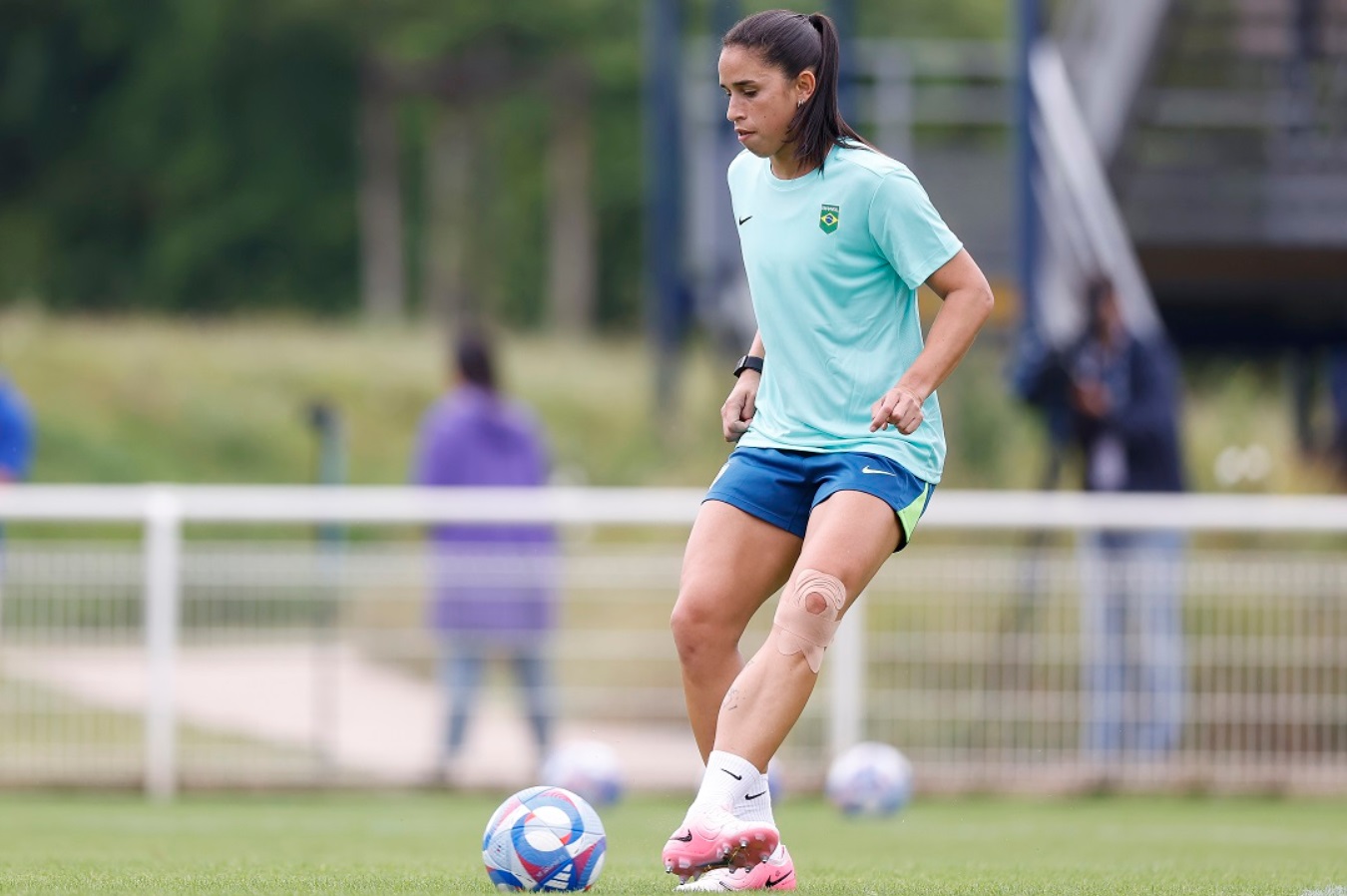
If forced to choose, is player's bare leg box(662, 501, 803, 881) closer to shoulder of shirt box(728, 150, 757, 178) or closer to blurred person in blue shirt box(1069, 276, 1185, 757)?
shoulder of shirt box(728, 150, 757, 178)

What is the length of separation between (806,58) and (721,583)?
120 cm

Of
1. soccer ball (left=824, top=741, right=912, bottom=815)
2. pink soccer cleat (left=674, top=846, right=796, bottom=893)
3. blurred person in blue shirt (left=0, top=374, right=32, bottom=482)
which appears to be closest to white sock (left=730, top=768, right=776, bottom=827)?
pink soccer cleat (left=674, top=846, right=796, bottom=893)

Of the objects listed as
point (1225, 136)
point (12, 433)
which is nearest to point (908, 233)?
point (12, 433)

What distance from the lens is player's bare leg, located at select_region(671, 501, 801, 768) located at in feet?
16.9

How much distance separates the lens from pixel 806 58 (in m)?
5.07

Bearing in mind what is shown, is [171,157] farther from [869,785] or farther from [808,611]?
[808,611]

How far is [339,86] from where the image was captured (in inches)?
1743

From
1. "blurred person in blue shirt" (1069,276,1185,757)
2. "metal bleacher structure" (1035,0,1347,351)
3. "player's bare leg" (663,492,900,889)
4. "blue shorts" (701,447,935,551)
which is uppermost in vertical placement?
"metal bleacher structure" (1035,0,1347,351)

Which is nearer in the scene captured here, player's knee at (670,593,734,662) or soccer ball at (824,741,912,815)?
player's knee at (670,593,734,662)

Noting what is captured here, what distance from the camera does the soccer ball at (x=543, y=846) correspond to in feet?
16.6

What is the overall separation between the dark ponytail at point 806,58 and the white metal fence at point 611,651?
4.83 m

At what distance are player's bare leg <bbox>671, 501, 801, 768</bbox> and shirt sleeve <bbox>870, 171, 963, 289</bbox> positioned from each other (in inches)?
27.0

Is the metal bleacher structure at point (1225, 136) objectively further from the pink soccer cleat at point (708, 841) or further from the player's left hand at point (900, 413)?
the pink soccer cleat at point (708, 841)

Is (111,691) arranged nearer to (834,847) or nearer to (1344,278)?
(834,847)
